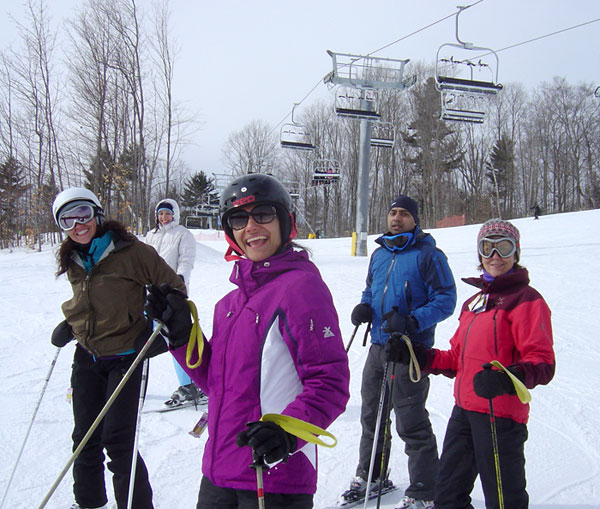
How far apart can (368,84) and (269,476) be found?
1529 cm

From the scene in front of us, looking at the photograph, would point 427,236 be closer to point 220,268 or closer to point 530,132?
point 220,268

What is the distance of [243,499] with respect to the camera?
142 cm

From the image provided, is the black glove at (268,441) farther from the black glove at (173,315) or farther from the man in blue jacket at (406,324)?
the man in blue jacket at (406,324)

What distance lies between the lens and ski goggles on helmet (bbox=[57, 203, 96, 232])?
99.2 inches

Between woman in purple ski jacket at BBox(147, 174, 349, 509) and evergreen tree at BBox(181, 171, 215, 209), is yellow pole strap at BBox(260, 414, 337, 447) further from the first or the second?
evergreen tree at BBox(181, 171, 215, 209)

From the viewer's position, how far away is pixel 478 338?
7.47 ft

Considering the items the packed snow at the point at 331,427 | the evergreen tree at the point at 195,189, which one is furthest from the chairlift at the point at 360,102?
the evergreen tree at the point at 195,189

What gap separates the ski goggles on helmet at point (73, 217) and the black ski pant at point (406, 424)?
1976 millimetres

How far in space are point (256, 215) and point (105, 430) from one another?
5.17 feet

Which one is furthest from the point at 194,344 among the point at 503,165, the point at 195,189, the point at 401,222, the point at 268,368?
the point at 195,189

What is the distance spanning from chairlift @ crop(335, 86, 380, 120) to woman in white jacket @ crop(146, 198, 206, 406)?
11.4m

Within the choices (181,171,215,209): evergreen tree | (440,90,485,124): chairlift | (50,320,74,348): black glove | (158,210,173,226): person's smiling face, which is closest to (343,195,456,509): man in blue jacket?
(50,320,74,348): black glove

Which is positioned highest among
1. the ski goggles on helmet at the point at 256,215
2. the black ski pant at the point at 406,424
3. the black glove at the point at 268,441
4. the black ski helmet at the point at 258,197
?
the black ski helmet at the point at 258,197

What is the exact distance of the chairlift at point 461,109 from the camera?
44.2 ft
